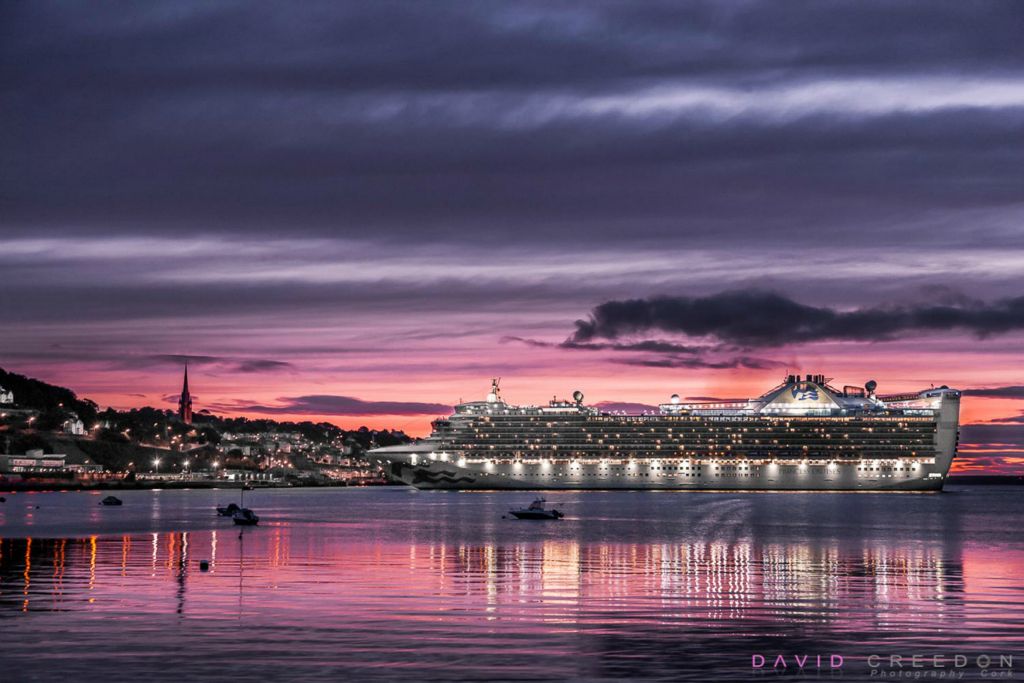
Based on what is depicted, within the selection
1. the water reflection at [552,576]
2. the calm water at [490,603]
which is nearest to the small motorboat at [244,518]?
the calm water at [490,603]

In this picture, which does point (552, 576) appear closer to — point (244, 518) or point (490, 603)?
point (490, 603)

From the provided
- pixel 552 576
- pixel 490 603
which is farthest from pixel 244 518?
pixel 490 603

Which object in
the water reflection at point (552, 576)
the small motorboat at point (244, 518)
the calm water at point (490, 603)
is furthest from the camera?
the small motorboat at point (244, 518)

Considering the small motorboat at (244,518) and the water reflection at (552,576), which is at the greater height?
the small motorboat at (244,518)

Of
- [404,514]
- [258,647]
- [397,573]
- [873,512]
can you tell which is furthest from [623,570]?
[873,512]

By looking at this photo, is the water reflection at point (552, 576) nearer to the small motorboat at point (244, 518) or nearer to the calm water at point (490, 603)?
the calm water at point (490, 603)

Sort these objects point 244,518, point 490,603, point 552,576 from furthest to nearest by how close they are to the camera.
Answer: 1. point 244,518
2. point 552,576
3. point 490,603

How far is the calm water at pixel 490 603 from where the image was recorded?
105 ft

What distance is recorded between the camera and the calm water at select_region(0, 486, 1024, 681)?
1262 inches

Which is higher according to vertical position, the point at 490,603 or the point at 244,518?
the point at 244,518

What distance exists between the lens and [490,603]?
44.9 meters

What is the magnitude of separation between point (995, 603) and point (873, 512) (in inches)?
3723

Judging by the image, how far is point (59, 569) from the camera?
5772 centimetres

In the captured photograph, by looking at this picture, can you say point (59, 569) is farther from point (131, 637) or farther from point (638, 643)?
point (638, 643)
